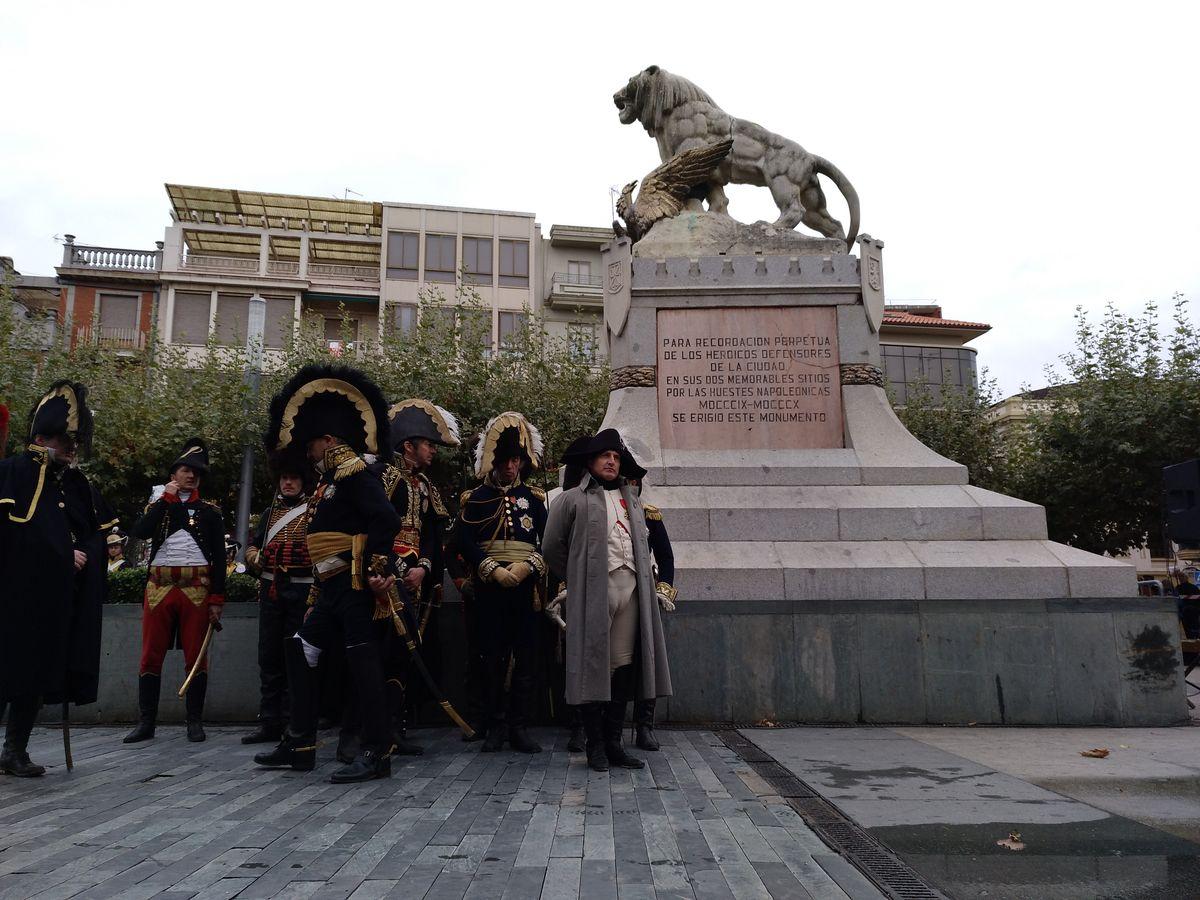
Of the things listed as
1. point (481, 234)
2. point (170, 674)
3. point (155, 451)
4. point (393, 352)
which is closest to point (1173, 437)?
point (393, 352)

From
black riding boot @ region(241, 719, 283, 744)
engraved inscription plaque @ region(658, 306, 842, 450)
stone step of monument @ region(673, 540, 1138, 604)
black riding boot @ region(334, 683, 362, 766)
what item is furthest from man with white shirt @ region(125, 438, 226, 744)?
engraved inscription plaque @ region(658, 306, 842, 450)

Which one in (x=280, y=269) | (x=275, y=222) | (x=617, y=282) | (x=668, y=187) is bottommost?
(x=617, y=282)

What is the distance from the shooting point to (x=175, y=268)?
138ft

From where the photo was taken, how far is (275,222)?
150ft

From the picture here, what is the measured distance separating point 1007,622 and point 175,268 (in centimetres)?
4339

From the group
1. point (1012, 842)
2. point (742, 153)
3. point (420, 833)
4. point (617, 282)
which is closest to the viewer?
point (1012, 842)

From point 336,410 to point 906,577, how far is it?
5.10m

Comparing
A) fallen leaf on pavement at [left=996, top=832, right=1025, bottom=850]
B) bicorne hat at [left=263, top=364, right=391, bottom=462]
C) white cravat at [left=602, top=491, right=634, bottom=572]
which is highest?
bicorne hat at [left=263, top=364, right=391, bottom=462]

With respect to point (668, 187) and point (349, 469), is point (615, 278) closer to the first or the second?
point (668, 187)

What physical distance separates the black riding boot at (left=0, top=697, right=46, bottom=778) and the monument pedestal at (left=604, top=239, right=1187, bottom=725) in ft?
15.3

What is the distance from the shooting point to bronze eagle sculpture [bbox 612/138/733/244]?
37.2 feet

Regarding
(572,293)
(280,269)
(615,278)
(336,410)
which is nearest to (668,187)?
(615,278)

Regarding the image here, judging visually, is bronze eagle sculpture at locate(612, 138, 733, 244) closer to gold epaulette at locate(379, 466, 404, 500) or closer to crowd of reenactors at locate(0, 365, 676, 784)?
crowd of reenactors at locate(0, 365, 676, 784)

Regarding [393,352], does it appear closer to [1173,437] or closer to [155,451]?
[155,451]
